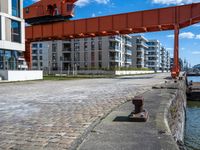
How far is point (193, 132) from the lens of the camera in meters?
12.2

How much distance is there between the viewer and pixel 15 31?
32.2 metres

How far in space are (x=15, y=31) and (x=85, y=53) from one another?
50425mm

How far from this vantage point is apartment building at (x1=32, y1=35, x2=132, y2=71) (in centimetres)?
7962

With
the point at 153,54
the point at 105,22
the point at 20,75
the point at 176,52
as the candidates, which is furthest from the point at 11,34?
the point at 153,54

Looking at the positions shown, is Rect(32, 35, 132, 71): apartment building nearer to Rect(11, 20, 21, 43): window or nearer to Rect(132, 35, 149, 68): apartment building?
Rect(132, 35, 149, 68): apartment building

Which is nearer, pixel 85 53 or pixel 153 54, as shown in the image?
pixel 85 53

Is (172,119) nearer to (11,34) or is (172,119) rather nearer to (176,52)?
(176,52)

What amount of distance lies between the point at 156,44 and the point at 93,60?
243 ft

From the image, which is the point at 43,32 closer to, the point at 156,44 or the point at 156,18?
the point at 156,18

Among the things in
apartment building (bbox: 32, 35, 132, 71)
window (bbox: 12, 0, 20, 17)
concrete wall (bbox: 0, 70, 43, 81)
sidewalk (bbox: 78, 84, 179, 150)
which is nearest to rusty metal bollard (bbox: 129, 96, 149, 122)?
sidewalk (bbox: 78, 84, 179, 150)

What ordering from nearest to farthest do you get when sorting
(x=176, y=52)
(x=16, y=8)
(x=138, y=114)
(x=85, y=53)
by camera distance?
1. (x=138, y=114)
2. (x=176, y=52)
3. (x=16, y=8)
4. (x=85, y=53)

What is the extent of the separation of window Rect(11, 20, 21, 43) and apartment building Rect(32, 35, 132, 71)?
42263 millimetres

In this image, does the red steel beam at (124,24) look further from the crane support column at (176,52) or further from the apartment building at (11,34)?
the apartment building at (11,34)

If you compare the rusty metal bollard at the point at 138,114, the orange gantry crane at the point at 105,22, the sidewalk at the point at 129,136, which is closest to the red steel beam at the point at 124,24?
the orange gantry crane at the point at 105,22
